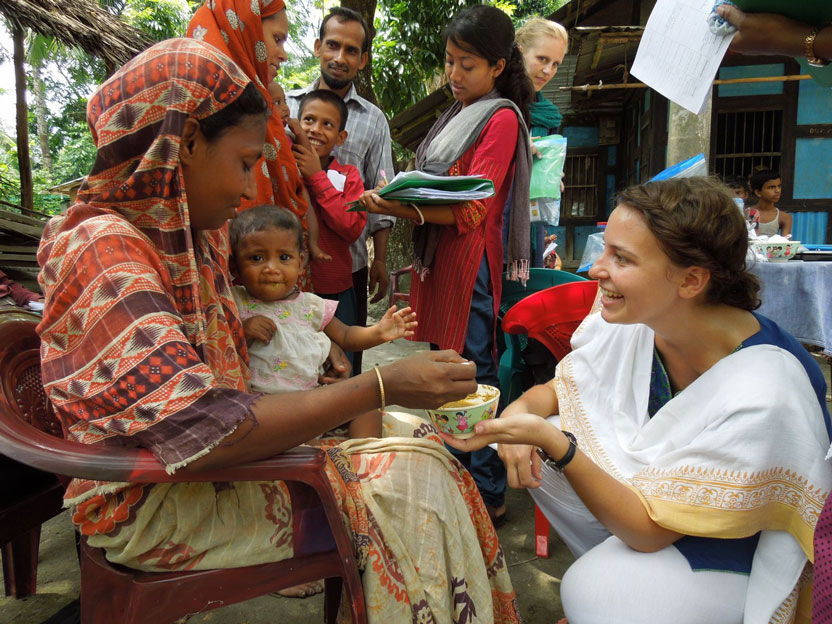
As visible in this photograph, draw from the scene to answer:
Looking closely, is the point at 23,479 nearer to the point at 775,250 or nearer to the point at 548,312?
the point at 548,312

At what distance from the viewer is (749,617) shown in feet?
4.63

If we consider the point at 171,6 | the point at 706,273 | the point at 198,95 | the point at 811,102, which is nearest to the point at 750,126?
the point at 811,102

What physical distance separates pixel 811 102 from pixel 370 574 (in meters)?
10.3

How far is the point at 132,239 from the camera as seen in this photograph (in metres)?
1.26

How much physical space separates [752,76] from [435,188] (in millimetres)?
8764

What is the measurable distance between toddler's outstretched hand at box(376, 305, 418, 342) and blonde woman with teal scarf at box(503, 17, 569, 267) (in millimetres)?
1832

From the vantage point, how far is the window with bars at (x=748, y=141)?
9.13 m

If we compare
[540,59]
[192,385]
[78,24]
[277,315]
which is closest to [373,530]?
[192,385]

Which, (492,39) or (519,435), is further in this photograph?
(492,39)

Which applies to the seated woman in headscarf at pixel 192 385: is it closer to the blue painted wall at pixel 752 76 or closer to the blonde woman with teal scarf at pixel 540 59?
the blonde woman with teal scarf at pixel 540 59

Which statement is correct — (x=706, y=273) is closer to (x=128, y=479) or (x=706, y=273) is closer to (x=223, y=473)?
(x=223, y=473)

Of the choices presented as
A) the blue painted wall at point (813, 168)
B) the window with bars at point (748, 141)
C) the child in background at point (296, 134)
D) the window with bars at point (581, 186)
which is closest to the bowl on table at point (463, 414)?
the child in background at point (296, 134)

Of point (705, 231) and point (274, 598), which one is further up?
point (705, 231)

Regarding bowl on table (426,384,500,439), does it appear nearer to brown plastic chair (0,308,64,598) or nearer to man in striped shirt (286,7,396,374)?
brown plastic chair (0,308,64,598)
